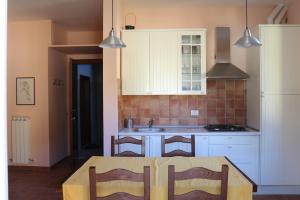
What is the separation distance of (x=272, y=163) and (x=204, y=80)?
1453 mm

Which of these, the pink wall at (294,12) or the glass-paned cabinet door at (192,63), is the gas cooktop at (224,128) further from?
the pink wall at (294,12)

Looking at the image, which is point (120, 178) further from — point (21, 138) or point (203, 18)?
point (21, 138)

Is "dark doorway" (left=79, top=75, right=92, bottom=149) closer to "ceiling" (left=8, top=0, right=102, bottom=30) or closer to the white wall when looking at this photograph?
"ceiling" (left=8, top=0, right=102, bottom=30)

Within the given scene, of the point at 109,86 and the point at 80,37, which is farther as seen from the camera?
the point at 80,37

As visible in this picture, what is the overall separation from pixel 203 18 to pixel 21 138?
381 cm

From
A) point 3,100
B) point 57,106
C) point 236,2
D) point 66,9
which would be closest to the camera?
point 3,100

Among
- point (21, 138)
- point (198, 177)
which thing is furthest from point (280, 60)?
point (21, 138)

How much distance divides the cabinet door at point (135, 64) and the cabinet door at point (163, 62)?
87 mm

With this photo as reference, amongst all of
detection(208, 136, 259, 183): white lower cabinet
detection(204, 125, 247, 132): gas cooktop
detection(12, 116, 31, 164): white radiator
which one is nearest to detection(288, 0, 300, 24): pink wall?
detection(204, 125, 247, 132): gas cooktop

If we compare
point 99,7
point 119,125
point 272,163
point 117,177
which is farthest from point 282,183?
point 99,7

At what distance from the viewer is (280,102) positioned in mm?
3738

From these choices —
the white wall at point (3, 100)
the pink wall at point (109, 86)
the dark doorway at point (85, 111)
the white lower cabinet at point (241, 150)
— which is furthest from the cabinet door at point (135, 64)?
the white wall at point (3, 100)

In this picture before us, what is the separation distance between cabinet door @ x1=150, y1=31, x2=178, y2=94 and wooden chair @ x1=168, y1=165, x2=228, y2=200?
243cm

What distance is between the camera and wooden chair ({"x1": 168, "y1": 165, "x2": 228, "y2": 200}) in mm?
1750
